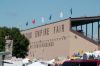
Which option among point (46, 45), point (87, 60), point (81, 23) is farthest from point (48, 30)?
point (87, 60)

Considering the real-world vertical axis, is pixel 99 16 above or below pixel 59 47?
above

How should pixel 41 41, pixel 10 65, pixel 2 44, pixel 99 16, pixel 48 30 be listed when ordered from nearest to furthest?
1. pixel 10 65
2. pixel 99 16
3. pixel 2 44
4. pixel 48 30
5. pixel 41 41

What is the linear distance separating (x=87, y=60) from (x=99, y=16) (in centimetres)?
5870

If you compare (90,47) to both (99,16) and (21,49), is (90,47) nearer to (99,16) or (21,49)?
(99,16)

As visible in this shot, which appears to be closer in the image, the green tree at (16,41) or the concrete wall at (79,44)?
the concrete wall at (79,44)

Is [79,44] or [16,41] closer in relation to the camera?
[79,44]

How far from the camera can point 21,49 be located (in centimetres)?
9000

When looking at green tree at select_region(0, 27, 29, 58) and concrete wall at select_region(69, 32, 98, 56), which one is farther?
green tree at select_region(0, 27, 29, 58)

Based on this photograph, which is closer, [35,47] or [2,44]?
[2,44]

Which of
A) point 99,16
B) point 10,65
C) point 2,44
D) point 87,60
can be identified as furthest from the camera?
point 2,44

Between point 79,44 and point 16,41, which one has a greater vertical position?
point 16,41

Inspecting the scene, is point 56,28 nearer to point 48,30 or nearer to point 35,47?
point 48,30

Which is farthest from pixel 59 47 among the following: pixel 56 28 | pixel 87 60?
pixel 87 60

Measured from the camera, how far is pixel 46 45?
322 ft
